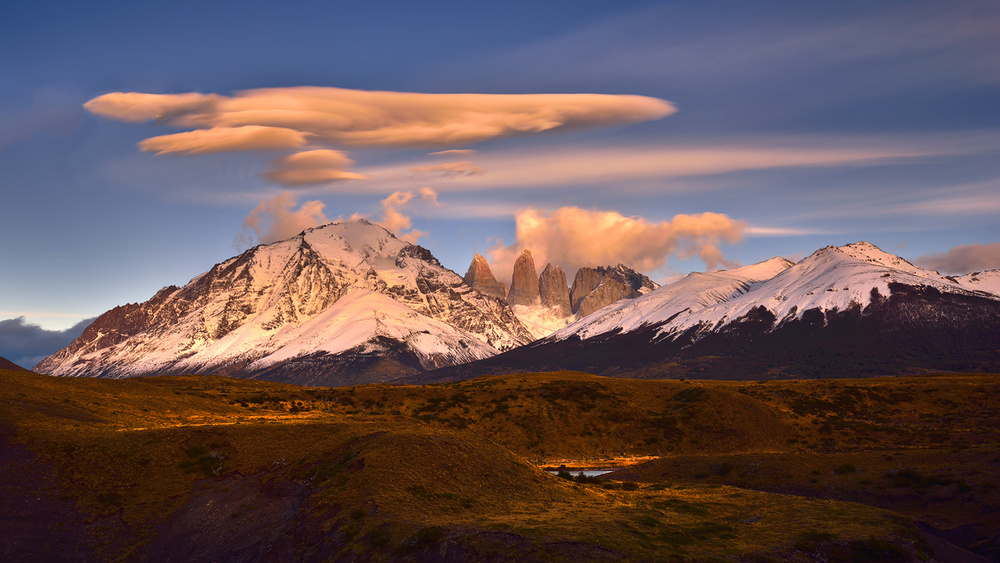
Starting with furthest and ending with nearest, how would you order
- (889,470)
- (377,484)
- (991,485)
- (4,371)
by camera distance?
(4,371)
(889,470)
(991,485)
(377,484)

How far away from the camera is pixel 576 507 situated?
196ft

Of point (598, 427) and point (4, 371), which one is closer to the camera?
point (4, 371)

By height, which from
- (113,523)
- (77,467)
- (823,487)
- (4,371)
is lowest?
(823,487)

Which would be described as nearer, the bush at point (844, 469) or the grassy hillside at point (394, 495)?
the grassy hillside at point (394, 495)

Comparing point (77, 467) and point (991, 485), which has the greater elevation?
point (77, 467)

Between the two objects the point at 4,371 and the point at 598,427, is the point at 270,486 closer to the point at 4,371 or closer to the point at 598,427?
the point at 4,371

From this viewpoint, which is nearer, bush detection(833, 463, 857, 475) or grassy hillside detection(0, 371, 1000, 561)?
grassy hillside detection(0, 371, 1000, 561)

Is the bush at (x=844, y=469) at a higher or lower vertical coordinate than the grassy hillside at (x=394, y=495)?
lower

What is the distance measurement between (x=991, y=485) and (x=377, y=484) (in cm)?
5857

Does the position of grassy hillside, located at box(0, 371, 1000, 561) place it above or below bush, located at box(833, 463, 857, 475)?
above

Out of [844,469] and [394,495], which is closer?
[394,495]

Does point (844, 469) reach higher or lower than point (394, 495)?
lower

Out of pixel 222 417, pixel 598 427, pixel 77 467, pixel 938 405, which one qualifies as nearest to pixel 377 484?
pixel 77 467

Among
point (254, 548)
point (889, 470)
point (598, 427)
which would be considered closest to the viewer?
point (254, 548)
